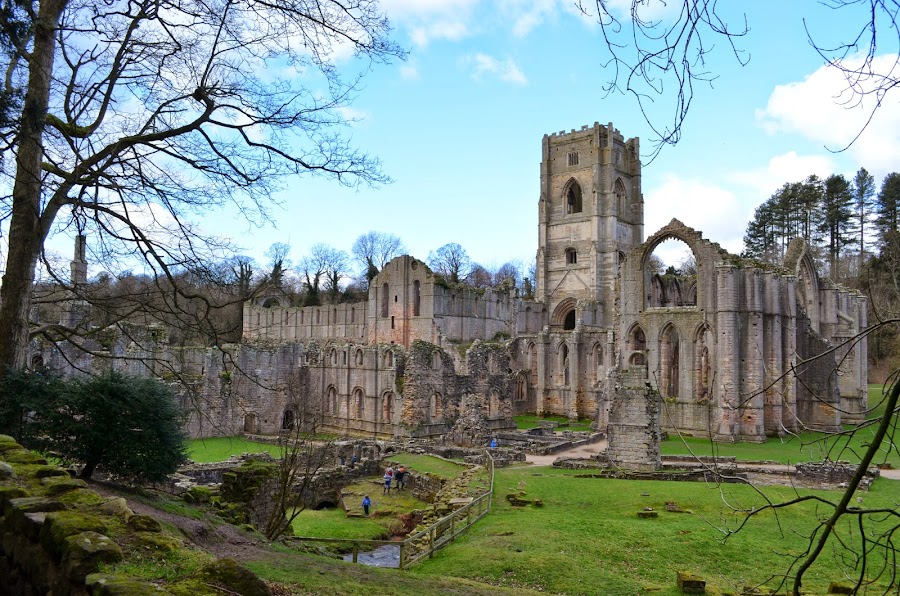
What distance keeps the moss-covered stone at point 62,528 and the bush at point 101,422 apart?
518 cm

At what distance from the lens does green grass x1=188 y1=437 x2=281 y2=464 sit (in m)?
26.7

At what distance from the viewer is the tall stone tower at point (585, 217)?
5734cm

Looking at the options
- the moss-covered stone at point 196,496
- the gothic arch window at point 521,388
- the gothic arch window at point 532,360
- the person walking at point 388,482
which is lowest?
the person walking at point 388,482

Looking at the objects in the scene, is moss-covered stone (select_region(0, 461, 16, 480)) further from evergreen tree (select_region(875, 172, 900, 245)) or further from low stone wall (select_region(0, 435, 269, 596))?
evergreen tree (select_region(875, 172, 900, 245))

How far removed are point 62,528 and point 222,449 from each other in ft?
83.7

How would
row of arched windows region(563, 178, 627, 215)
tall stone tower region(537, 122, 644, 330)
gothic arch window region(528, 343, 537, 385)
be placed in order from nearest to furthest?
gothic arch window region(528, 343, 537, 385), tall stone tower region(537, 122, 644, 330), row of arched windows region(563, 178, 627, 215)

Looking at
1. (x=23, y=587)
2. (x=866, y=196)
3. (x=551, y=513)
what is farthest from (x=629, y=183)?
(x=23, y=587)

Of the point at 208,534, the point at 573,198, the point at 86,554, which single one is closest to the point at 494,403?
the point at 573,198

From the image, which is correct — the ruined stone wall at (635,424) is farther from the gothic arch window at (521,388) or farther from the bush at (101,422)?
the gothic arch window at (521,388)

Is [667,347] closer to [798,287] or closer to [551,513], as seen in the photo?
[798,287]

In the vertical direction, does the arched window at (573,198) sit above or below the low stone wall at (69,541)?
above

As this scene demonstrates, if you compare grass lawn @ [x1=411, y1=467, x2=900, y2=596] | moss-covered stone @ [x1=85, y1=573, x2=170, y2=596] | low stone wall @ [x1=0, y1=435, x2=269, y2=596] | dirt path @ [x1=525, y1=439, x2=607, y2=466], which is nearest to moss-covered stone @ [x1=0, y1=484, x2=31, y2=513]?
low stone wall @ [x1=0, y1=435, x2=269, y2=596]

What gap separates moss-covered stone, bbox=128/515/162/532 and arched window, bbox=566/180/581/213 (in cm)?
5659

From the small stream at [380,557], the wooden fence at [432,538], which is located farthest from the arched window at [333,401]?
the wooden fence at [432,538]
